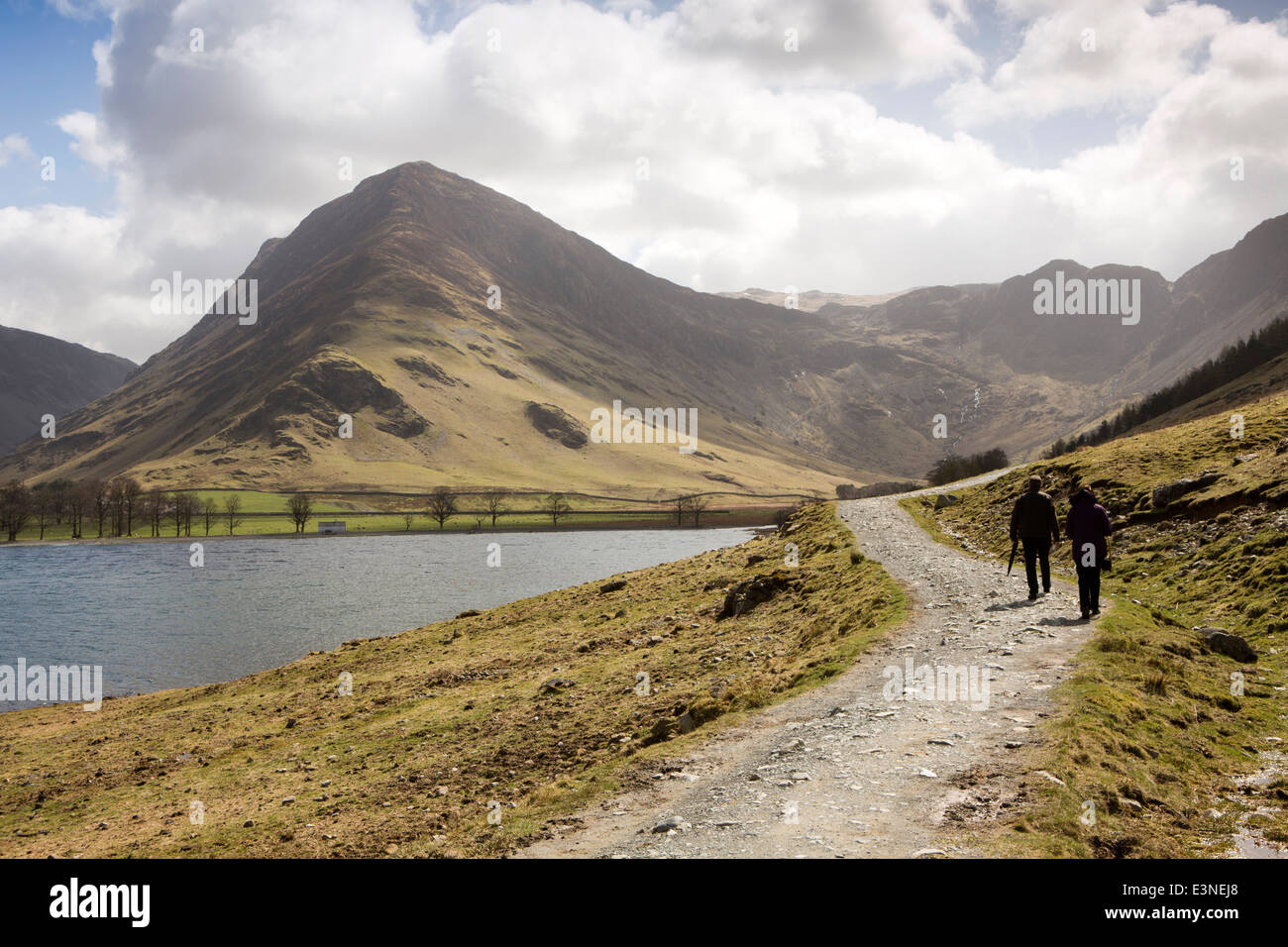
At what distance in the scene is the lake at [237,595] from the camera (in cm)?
5816

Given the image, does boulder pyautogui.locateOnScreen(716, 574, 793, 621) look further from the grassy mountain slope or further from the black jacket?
the grassy mountain slope

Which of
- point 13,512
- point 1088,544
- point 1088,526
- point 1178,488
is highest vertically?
point 13,512

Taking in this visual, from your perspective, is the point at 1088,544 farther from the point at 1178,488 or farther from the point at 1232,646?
the point at 1178,488

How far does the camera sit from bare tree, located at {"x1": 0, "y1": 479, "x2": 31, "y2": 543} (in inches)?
7042

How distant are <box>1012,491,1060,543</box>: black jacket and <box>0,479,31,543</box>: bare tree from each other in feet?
708

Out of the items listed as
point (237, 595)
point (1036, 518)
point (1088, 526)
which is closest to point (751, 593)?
point (1036, 518)

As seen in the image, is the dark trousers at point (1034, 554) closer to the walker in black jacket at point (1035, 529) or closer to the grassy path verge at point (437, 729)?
the walker in black jacket at point (1035, 529)

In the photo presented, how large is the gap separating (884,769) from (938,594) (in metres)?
15.4

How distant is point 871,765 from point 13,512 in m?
227

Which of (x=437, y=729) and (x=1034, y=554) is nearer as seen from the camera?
(x=437, y=729)

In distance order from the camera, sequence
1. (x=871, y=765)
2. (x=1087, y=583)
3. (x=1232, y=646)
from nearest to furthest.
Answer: (x=871, y=765) → (x=1232, y=646) → (x=1087, y=583)

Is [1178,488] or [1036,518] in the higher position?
[1178,488]

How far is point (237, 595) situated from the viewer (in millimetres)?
87750

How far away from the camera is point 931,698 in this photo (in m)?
15.8
